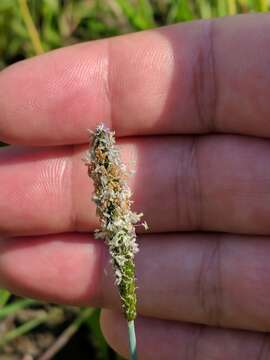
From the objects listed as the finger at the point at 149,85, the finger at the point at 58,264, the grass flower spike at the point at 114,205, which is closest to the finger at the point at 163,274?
the finger at the point at 58,264

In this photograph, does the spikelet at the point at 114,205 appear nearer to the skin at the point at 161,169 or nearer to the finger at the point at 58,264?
the skin at the point at 161,169

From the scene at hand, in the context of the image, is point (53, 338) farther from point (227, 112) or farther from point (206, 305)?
point (227, 112)

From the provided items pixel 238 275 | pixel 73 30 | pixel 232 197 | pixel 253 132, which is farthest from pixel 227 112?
pixel 73 30

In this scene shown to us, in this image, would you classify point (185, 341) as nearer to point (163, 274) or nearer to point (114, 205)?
point (163, 274)

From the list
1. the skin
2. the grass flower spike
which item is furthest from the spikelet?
the skin

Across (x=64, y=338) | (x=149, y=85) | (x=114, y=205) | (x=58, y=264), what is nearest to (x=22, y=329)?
(x=64, y=338)

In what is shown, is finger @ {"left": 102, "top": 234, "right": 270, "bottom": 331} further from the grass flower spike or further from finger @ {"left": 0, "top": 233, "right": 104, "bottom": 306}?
the grass flower spike
